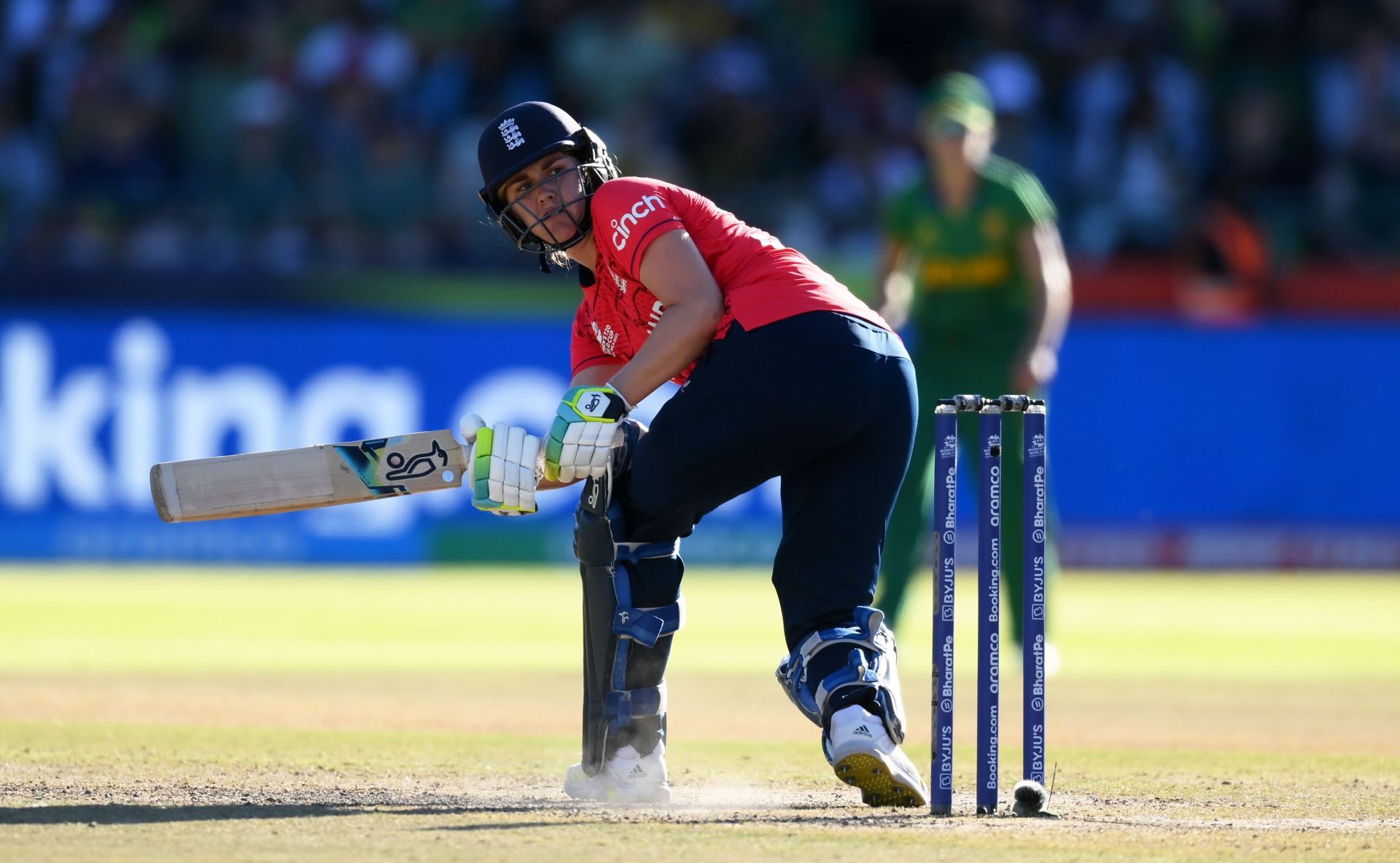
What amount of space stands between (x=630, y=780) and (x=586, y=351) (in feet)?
3.97

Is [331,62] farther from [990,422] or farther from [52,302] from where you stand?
[990,422]

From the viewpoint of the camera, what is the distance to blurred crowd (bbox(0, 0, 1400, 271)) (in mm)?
13648

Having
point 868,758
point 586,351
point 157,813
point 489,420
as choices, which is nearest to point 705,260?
point 586,351

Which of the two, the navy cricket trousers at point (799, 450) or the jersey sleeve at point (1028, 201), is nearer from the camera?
the navy cricket trousers at point (799, 450)

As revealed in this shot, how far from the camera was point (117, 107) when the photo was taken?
14.2 metres

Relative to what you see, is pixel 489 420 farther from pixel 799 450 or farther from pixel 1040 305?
pixel 799 450

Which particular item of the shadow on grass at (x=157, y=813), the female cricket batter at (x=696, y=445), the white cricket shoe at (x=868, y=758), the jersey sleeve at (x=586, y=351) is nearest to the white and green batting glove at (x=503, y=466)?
the female cricket batter at (x=696, y=445)

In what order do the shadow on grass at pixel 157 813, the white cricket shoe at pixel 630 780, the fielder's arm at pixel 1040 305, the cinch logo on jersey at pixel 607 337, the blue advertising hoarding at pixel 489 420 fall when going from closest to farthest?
the shadow on grass at pixel 157 813
the white cricket shoe at pixel 630 780
the cinch logo on jersey at pixel 607 337
the fielder's arm at pixel 1040 305
the blue advertising hoarding at pixel 489 420

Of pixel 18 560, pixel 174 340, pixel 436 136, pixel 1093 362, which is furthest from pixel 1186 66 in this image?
pixel 18 560

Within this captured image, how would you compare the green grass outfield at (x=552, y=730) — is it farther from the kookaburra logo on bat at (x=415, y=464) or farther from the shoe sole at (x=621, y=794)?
the kookaburra logo on bat at (x=415, y=464)

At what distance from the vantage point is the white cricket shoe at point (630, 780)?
4902 mm

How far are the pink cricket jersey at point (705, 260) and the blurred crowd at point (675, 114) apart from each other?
8.10m

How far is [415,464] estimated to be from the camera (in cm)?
504

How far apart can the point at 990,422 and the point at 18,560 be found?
9.21 metres
